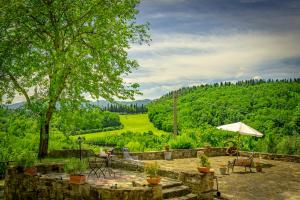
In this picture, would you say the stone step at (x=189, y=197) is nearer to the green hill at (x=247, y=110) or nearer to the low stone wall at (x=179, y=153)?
the low stone wall at (x=179, y=153)

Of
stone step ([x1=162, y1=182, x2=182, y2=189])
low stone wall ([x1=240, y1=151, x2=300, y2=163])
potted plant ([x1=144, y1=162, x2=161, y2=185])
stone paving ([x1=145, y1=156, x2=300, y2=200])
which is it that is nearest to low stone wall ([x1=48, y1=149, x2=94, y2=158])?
stone paving ([x1=145, y1=156, x2=300, y2=200])

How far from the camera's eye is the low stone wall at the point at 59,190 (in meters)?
9.58

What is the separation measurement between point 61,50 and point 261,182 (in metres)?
11.1

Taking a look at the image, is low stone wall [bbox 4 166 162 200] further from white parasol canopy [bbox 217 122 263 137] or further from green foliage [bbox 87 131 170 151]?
white parasol canopy [bbox 217 122 263 137]

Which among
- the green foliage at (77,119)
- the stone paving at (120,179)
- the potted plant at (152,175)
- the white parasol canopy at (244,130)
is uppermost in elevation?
the green foliage at (77,119)

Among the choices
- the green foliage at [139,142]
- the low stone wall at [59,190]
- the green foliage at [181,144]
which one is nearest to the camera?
the low stone wall at [59,190]

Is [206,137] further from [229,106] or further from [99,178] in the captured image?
[229,106]

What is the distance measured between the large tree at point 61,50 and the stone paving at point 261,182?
19.0 ft

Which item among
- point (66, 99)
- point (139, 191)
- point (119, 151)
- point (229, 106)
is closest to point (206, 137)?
point (119, 151)

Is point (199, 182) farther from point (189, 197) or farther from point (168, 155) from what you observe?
point (168, 155)

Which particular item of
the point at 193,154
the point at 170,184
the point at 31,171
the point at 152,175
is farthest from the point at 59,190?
the point at 193,154

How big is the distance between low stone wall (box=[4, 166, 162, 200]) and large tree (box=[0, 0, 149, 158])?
9.67 feet

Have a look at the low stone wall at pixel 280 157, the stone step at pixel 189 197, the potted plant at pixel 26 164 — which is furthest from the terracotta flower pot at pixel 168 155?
the potted plant at pixel 26 164

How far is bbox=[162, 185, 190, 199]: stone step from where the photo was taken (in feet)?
36.4
